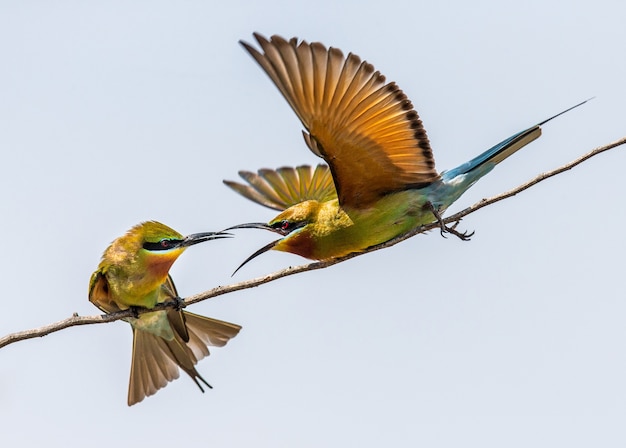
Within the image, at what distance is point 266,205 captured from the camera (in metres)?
5.00

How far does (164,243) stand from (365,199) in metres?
0.92

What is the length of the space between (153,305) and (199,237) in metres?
0.39

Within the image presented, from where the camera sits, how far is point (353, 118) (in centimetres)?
373

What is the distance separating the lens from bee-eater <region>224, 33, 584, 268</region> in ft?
11.9

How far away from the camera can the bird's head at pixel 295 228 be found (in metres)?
3.94

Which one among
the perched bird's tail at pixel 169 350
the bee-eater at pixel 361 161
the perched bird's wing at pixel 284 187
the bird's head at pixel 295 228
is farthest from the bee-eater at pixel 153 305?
the perched bird's wing at pixel 284 187

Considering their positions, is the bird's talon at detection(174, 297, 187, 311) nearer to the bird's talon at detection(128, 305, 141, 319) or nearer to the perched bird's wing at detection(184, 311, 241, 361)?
the bird's talon at detection(128, 305, 141, 319)

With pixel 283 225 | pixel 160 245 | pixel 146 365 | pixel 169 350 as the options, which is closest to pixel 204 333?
pixel 169 350

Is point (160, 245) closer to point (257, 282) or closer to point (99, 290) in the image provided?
point (99, 290)

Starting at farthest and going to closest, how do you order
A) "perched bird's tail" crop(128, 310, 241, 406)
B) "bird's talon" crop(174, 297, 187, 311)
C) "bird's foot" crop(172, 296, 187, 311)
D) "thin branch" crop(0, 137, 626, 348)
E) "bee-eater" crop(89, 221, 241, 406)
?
1. "perched bird's tail" crop(128, 310, 241, 406)
2. "bee-eater" crop(89, 221, 241, 406)
3. "bird's foot" crop(172, 296, 187, 311)
4. "bird's talon" crop(174, 297, 187, 311)
5. "thin branch" crop(0, 137, 626, 348)

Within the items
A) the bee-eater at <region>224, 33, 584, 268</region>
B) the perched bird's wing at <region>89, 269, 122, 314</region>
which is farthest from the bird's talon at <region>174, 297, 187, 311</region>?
the bee-eater at <region>224, 33, 584, 268</region>

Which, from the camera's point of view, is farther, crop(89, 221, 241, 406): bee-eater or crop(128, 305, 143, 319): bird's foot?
crop(89, 221, 241, 406): bee-eater

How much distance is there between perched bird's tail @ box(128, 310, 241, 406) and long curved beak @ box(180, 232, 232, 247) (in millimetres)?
448

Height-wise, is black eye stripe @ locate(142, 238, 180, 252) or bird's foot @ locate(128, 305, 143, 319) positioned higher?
black eye stripe @ locate(142, 238, 180, 252)
